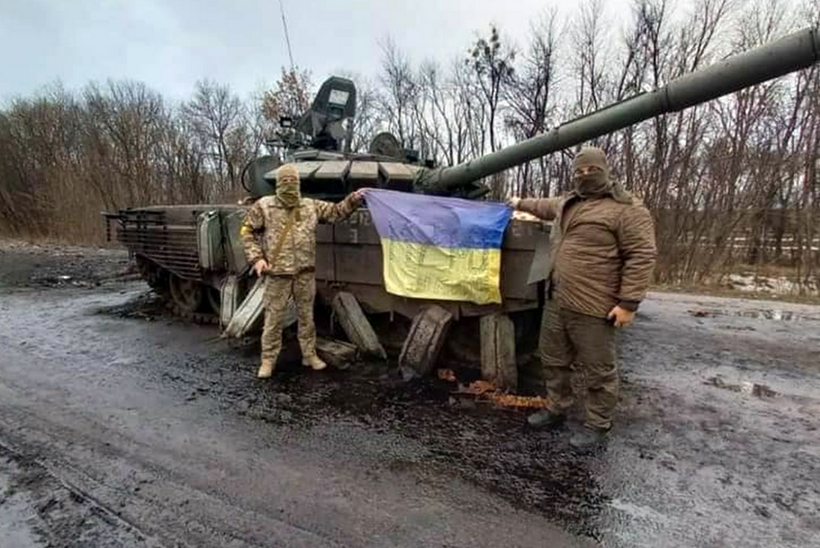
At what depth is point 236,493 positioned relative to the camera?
109 inches

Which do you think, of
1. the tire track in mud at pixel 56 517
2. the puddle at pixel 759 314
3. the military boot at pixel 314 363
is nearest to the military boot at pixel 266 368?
the military boot at pixel 314 363

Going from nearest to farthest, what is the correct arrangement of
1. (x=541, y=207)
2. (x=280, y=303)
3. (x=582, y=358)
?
(x=582, y=358)
(x=541, y=207)
(x=280, y=303)

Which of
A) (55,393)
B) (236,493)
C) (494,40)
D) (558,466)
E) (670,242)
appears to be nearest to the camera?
(236,493)

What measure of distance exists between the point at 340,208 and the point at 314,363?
1.42 metres

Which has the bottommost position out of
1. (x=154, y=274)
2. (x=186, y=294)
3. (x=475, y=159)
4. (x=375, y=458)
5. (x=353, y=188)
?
(x=375, y=458)

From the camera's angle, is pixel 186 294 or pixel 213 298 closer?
pixel 213 298

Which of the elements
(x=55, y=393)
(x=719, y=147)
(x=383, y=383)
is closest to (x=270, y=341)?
(x=383, y=383)

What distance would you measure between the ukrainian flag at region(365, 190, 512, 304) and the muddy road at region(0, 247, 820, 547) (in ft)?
2.69

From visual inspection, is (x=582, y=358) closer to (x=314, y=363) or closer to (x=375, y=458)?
(x=375, y=458)

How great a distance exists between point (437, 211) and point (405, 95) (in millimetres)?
23627

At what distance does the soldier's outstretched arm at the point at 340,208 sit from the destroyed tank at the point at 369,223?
393 millimetres

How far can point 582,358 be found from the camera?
3.46 meters

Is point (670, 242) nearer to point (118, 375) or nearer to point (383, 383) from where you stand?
point (383, 383)

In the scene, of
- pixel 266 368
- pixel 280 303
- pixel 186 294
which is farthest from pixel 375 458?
pixel 186 294
